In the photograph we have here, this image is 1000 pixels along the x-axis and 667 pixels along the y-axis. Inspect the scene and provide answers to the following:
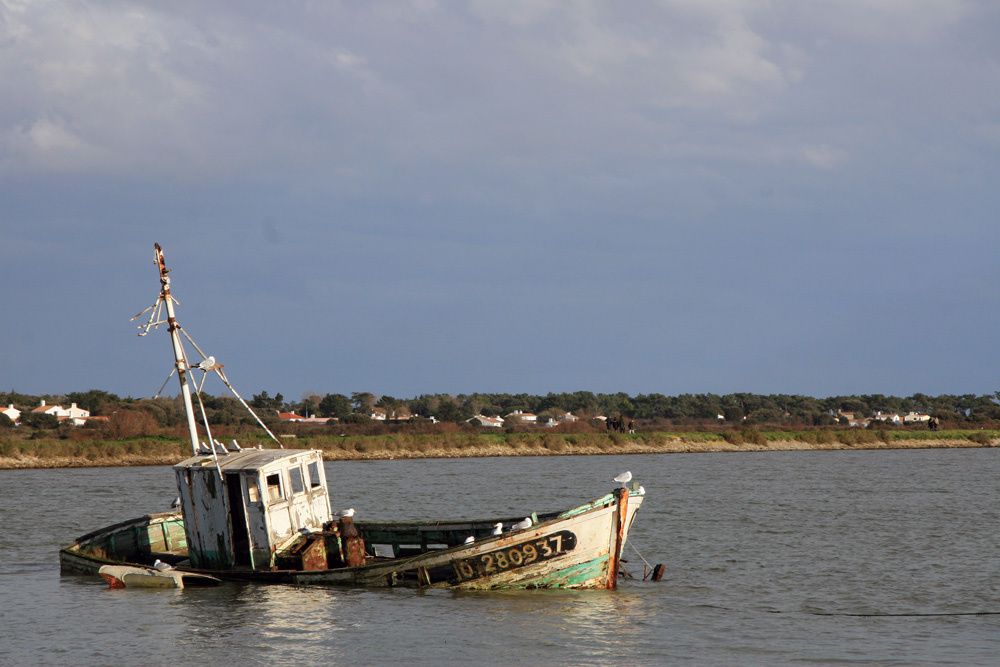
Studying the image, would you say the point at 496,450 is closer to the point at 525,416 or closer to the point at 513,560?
the point at 525,416

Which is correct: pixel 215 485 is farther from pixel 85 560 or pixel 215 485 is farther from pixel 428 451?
pixel 428 451

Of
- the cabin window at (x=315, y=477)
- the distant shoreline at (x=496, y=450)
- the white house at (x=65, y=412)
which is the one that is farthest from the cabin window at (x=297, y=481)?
the white house at (x=65, y=412)

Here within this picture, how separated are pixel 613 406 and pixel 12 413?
80239 mm

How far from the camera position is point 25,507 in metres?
49.4

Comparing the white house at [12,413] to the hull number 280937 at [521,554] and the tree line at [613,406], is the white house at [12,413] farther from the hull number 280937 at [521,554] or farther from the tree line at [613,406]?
the hull number 280937 at [521,554]

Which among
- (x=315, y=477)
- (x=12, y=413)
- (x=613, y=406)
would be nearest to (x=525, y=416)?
(x=613, y=406)

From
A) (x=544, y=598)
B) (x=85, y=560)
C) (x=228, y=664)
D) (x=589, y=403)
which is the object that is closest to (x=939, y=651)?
(x=544, y=598)

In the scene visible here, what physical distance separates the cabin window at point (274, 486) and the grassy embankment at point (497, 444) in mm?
53741

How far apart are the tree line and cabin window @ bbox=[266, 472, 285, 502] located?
98.3m

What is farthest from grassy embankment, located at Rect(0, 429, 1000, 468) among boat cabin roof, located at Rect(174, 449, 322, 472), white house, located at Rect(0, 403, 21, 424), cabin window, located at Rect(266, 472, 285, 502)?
cabin window, located at Rect(266, 472, 285, 502)

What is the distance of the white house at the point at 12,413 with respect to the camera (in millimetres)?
116950

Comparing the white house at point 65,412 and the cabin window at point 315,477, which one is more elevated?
the white house at point 65,412

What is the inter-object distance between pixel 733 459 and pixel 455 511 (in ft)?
147

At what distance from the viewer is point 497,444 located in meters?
94.8
